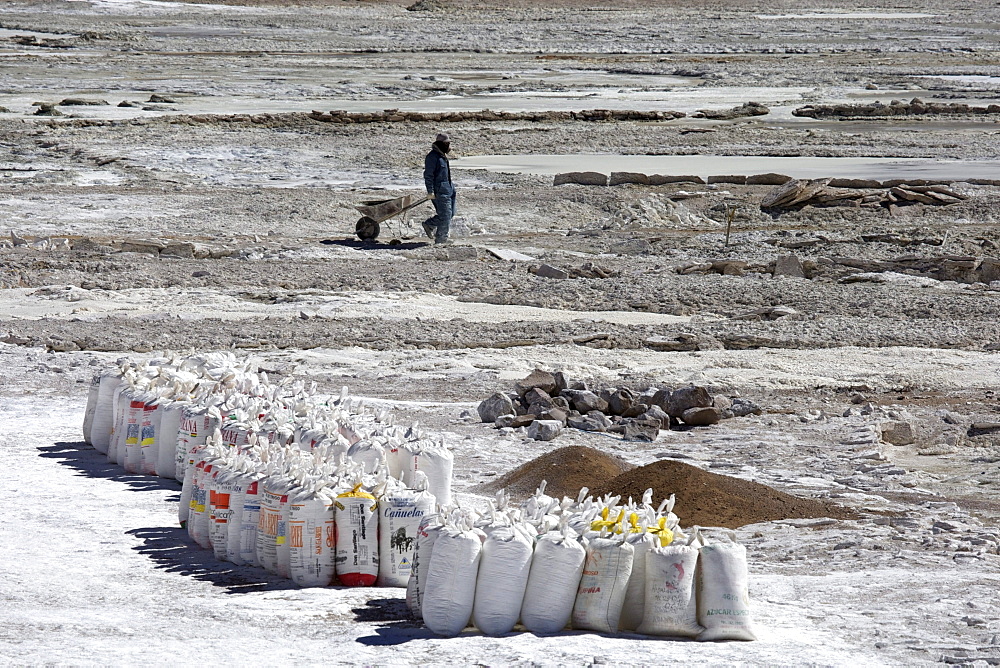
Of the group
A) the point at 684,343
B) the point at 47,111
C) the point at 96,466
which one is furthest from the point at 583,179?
the point at 96,466

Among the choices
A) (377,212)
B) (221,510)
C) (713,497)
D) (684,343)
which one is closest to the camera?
(221,510)

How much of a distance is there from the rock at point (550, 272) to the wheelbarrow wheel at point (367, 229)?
293 centimetres

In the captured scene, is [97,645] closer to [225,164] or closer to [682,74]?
[225,164]

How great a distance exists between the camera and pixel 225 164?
2283cm

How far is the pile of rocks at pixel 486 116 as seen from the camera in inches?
1081

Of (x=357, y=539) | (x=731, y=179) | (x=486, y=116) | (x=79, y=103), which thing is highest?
(x=486, y=116)

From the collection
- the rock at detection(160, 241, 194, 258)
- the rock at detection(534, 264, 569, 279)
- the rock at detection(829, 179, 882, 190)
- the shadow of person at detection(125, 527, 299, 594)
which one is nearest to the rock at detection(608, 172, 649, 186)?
the rock at detection(829, 179, 882, 190)

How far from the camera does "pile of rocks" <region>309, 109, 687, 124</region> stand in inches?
1081

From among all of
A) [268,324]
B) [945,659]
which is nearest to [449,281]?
[268,324]

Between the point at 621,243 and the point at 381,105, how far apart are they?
16348 mm

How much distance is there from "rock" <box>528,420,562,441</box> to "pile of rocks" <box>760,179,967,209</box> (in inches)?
433

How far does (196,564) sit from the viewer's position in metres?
6.42

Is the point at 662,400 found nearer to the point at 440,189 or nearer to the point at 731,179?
the point at 440,189

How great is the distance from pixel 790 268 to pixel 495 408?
6723 mm
